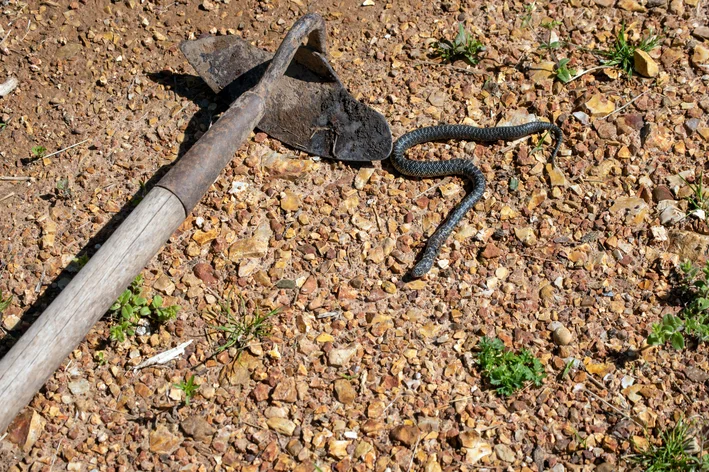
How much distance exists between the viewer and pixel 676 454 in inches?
165

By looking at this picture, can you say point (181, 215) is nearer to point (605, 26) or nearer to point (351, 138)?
point (351, 138)

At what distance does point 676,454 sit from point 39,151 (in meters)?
5.34

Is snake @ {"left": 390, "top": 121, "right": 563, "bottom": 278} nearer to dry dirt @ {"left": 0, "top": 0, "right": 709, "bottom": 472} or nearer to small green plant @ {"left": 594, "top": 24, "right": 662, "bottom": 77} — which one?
dry dirt @ {"left": 0, "top": 0, "right": 709, "bottom": 472}

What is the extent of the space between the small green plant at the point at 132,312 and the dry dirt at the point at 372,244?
0.11 m

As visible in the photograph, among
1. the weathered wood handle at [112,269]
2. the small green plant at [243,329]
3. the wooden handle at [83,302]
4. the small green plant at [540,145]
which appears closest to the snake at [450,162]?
the small green plant at [540,145]

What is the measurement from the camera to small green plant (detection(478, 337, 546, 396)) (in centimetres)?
455

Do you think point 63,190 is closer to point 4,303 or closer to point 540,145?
point 4,303

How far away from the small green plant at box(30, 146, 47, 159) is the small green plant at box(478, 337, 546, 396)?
4004 mm

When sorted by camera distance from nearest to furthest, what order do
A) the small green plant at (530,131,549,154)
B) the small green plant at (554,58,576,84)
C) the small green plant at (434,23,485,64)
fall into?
the small green plant at (530,131,549,154) → the small green plant at (554,58,576,84) → the small green plant at (434,23,485,64)

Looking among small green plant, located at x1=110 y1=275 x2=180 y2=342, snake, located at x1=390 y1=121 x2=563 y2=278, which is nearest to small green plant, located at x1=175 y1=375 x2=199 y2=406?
small green plant, located at x1=110 y1=275 x2=180 y2=342

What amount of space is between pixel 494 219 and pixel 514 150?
0.76 metres

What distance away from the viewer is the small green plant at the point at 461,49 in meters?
6.42

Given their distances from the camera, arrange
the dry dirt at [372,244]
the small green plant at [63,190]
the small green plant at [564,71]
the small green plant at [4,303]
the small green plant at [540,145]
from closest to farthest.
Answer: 1. the dry dirt at [372,244]
2. the small green plant at [4,303]
3. the small green plant at [63,190]
4. the small green plant at [540,145]
5. the small green plant at [564,71]

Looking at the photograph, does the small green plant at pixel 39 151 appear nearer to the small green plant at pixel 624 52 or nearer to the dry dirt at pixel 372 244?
the dry dirt at pixel 372 244
